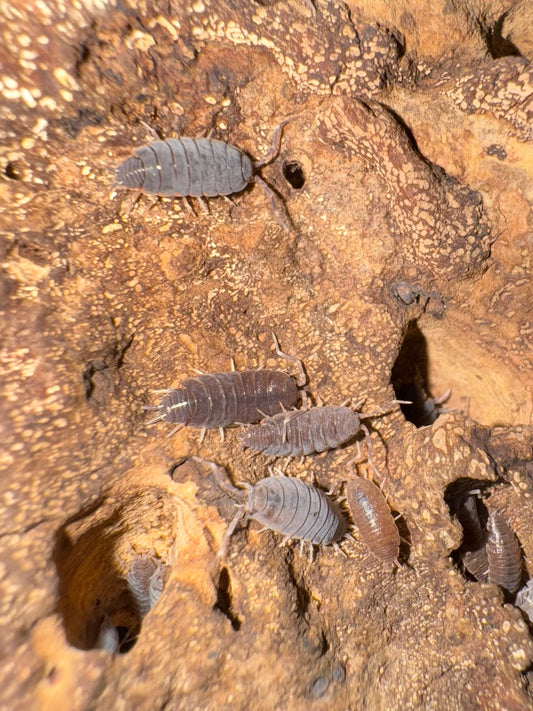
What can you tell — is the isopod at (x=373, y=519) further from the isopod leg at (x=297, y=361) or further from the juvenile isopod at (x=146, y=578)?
the juvenile isopod at (x=146, y=578)

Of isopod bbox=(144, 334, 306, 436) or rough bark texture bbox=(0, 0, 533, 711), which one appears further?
isopod bbox=(144, 334, 306, 436)

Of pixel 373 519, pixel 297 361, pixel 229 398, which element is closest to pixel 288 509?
pixel 373 519

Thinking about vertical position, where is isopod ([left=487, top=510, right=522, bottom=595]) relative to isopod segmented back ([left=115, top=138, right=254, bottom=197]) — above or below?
below

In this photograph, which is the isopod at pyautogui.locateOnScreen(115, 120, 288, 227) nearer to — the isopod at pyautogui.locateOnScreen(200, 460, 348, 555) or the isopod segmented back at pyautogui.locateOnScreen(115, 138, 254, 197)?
the isopod segmented back at pyautogui.locateOnScreen(115, 138, 254, 197)

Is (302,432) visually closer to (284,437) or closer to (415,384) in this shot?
(284,437)

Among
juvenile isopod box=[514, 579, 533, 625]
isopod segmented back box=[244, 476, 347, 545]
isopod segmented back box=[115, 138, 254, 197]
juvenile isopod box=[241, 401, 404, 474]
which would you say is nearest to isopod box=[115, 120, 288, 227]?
isopod segmented back box=[115, 138, 254, 197]

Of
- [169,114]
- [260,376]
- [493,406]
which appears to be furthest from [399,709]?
[169,114]

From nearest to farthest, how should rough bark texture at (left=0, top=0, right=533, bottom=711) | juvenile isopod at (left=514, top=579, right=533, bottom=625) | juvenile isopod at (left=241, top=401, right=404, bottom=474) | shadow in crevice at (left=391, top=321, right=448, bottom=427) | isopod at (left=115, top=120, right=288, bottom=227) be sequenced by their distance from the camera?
rough bark texture at (left=0, top=0, right=533, bottom=711)
isopod at (left=115, top=120, right=288, bottom=227)
juvenile isopod at (left=241, top=401, right=404, bottom=474)
juvenile isopod at (left=514, top=579, right=533, bottom=625)
shadow in crevice at (left=391, top=321, right=448, bottom=427)
